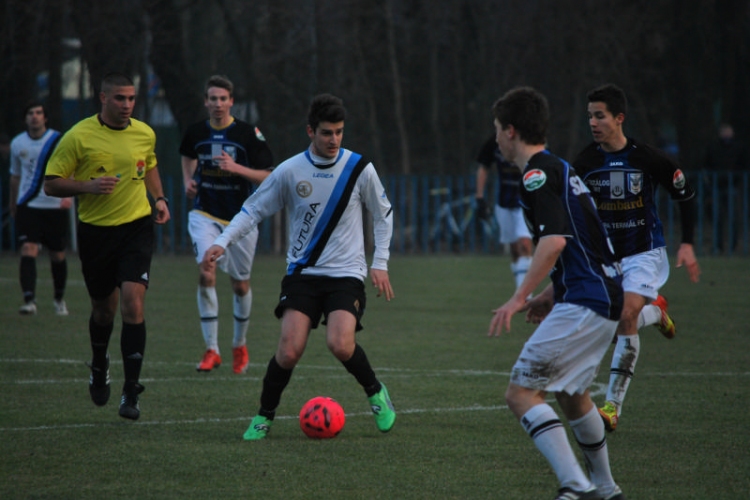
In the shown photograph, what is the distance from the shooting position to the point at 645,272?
757 cm

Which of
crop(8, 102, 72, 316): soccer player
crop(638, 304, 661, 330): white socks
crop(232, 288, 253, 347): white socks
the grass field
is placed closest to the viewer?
the grass field

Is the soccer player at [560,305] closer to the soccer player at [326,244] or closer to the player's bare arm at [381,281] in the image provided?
the player's bare arm at [381,281]

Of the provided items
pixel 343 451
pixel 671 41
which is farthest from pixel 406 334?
pixel 671 41

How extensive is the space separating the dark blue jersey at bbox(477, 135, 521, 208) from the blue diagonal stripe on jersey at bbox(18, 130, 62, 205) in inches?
211

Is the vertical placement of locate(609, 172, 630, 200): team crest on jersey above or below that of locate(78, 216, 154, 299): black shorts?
above

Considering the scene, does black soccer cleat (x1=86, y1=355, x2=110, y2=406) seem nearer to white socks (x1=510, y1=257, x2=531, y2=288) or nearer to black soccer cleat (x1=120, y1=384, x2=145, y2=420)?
black soccer cleat (x1=120, y1=384, x2=145, y2=420)

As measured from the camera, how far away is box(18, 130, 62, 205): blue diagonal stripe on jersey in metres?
13.2

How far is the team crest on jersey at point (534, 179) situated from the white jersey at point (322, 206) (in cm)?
212

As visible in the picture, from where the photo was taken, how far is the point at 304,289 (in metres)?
7.20

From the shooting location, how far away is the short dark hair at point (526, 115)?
5.30 meters

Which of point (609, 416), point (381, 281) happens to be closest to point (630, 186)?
point (609, 416)

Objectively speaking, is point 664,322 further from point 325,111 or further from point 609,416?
point 325,111

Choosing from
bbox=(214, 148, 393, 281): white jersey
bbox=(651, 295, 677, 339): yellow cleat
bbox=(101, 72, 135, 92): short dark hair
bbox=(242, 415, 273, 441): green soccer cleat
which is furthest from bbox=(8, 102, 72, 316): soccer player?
bbox=(651, 295, 677, 339): yellow cleat

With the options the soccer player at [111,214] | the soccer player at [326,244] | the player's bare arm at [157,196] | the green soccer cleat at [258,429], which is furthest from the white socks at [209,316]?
the green soccer cleat at [258,429]
